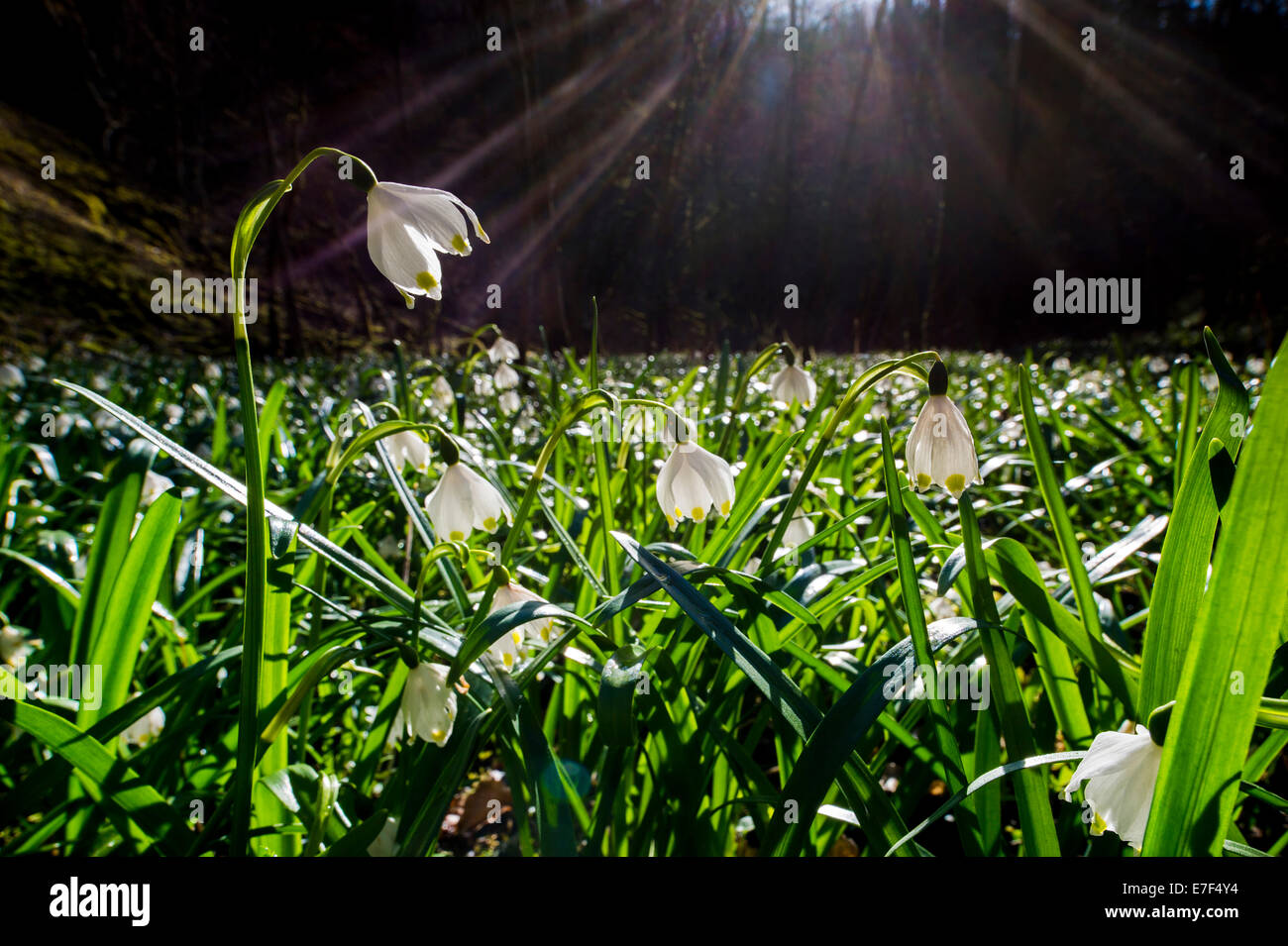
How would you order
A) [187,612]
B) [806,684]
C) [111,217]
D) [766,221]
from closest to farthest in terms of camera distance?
1. [806,684]
2. [187,612]
3. [111,217]
4. [766,221]

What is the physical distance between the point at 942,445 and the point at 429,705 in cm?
66

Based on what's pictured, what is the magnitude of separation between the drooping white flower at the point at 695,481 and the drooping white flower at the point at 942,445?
280 millimetres

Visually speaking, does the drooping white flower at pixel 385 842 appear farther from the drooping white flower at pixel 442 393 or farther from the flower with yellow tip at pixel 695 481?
the drooping white flower at pixel 442 393

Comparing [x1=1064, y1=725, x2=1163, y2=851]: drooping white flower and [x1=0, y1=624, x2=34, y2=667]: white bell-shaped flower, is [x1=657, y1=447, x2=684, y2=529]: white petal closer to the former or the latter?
[x1=1064, y1=725, x2=1163, y2=851]: drooping white flower

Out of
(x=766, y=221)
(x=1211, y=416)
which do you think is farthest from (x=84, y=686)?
(x=766, y=221)

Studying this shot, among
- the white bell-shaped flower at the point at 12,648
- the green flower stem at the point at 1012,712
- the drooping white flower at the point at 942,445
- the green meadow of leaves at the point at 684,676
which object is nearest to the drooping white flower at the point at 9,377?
the green meadow of leaves at the point at 684,676

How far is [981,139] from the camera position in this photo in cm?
2367

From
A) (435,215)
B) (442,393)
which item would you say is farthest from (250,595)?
Answer: (442,393)

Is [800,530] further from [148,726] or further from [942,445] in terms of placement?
[148,726]

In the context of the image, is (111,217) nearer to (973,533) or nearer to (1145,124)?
(973,533)

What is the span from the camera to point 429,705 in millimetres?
805

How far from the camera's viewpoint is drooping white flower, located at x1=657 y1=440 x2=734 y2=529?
1061 mm

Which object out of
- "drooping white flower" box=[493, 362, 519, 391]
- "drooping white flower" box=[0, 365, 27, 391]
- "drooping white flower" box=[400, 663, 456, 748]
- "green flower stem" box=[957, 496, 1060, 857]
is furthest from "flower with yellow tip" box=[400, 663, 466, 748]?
"drooping white flower" box=[0, 365, 27, 391]
